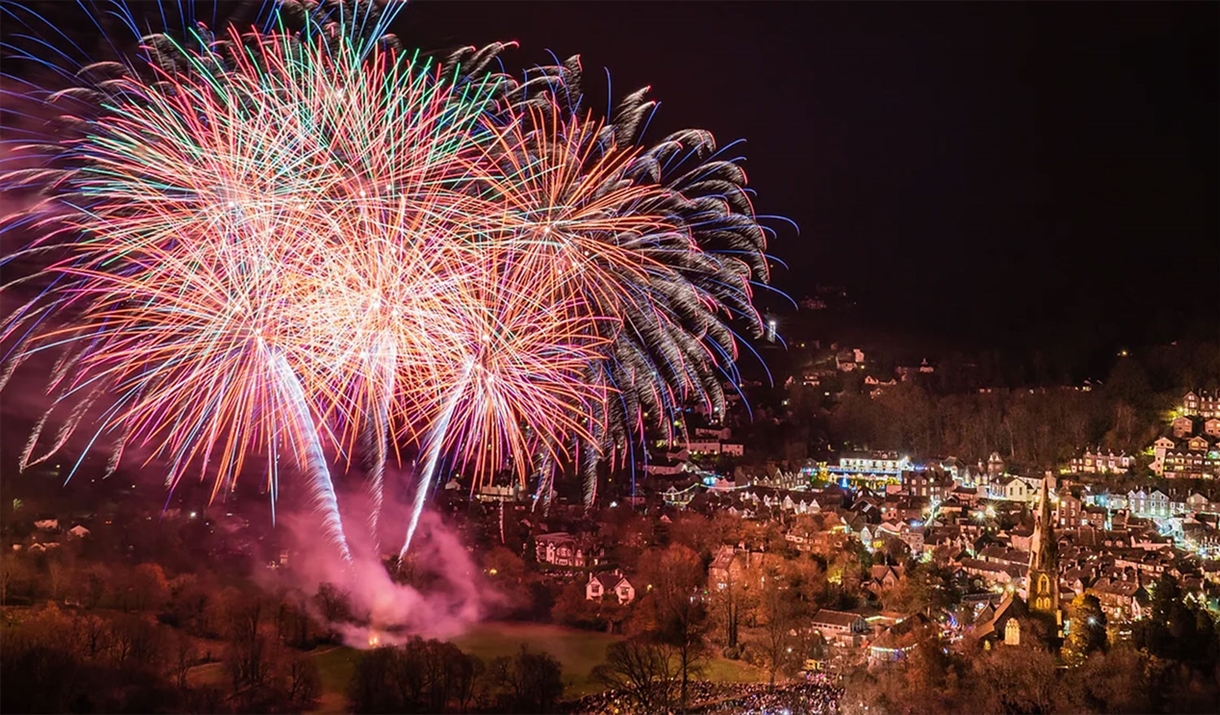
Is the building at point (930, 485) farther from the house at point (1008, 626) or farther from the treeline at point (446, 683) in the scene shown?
the treeline at point (446, 683)

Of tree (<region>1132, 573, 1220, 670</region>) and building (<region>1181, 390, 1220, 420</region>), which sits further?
building (<region>1181, 390, 1220, 420</region>)

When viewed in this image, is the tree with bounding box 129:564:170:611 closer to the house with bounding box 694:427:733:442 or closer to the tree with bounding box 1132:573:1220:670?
the tree with bounding box 1132:573:1220:670

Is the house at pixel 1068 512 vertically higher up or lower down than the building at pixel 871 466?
lower down

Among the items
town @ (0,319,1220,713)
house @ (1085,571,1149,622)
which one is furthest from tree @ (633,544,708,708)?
house @ (1085,571,1149,622)

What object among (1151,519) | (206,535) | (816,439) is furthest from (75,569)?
(816,439)

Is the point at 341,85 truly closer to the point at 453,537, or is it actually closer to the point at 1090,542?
the point at 453,537

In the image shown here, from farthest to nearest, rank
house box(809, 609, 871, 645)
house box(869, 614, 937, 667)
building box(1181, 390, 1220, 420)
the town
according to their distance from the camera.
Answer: building box(1181, 390, 1220, 420), house box(809, 609, 871, 645), house box(869, 614, 937, 667), the town

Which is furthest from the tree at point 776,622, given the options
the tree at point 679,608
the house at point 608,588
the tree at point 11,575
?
the tree at point 11,575
